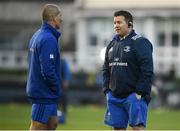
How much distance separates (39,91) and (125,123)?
1546mm

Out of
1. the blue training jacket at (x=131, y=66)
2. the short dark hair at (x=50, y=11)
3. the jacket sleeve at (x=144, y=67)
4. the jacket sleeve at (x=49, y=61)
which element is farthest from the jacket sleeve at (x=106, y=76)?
the short dark hair at (x=50, y=11)

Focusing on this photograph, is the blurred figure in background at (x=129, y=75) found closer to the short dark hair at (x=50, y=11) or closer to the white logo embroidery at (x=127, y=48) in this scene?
the white logo embroidery at (x=127, y=48)

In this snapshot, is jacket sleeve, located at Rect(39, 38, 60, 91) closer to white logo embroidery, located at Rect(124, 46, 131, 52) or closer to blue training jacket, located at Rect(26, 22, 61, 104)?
blue training jacket, located at Rect(26, 22, 61, 104)

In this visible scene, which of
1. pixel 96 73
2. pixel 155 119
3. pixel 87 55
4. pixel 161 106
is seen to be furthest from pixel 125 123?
pixel 87 55

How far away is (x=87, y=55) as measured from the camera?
56.9m

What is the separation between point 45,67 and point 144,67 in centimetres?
152

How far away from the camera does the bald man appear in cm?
1499

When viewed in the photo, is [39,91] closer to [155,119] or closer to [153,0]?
[155,119]

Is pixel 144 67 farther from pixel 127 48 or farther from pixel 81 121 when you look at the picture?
pixel 81 121

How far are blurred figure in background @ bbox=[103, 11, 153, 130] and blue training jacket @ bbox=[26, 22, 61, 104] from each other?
0.98 meters

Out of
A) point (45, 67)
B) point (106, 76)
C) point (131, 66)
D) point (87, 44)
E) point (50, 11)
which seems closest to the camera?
point (45, 67)

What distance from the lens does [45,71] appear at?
588 inches

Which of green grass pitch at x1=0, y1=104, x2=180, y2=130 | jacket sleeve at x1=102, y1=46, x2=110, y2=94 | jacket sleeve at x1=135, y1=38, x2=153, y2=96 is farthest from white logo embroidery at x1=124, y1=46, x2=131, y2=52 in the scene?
green grass pitch at x1=0, y1=104, x2=180, y2=130

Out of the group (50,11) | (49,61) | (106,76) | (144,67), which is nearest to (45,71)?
(49,61)
